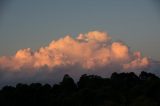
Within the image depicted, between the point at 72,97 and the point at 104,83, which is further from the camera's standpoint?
the point at 104,83

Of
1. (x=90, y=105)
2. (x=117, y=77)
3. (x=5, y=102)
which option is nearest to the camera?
(x=90, y=105)

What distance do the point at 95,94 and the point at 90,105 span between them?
142 centimetres

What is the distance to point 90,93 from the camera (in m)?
50.7

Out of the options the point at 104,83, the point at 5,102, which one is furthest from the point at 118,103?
the point at 5,102

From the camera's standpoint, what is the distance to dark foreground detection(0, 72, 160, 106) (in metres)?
47.7

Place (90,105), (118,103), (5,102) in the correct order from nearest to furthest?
(118,103) < (90,105) < (5,102)

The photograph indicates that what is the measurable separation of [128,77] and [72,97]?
2173 cm

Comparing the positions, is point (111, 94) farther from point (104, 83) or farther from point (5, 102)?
point (5, 102)

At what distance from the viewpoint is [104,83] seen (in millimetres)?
60500

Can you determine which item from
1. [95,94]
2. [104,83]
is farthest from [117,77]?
[95,94]

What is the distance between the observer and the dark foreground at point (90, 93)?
47.7 meters

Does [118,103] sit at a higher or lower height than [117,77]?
lower

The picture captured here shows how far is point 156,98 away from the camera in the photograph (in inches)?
1866

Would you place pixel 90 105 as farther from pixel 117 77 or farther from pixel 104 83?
pixel 117 77
